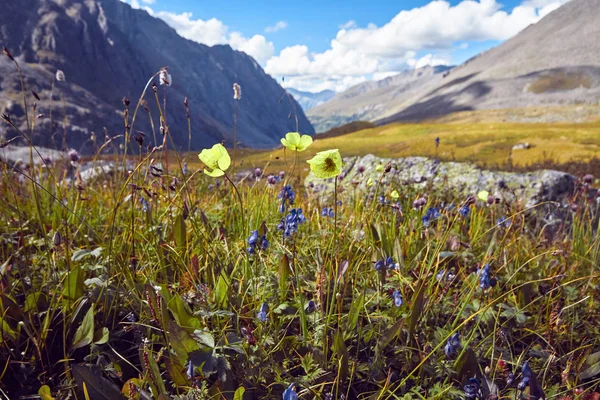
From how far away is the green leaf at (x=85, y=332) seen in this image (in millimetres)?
1817

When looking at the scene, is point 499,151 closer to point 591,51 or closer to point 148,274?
point 148,274

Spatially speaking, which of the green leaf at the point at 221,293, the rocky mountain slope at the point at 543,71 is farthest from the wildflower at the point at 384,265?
the rocky mountain slope at the point at 543,71

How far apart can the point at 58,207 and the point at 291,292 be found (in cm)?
188

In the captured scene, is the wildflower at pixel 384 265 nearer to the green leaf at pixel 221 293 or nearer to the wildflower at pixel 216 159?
the green leaf at pixel 221 293

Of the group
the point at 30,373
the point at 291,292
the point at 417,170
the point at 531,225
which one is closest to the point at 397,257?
the point at 291,292

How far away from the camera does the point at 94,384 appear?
1.60m

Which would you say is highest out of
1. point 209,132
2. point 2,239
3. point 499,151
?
point 209,132

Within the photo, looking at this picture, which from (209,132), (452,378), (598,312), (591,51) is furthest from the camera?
(209,132)

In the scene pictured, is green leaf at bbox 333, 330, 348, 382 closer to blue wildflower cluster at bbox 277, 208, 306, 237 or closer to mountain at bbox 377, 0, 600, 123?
blue wildflower cluster at bbox 277, 208, 306, 237

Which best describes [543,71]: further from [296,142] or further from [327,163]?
[327,163]

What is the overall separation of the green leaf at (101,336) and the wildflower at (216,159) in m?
0.89

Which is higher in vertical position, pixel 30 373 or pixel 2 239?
pixel 2 239

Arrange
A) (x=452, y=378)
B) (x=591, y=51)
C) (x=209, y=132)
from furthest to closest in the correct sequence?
1. (x=209, y=132)
2. (x=591, y=51)
3. (x=452, y=378)

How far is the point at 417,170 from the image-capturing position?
788 centimetres
